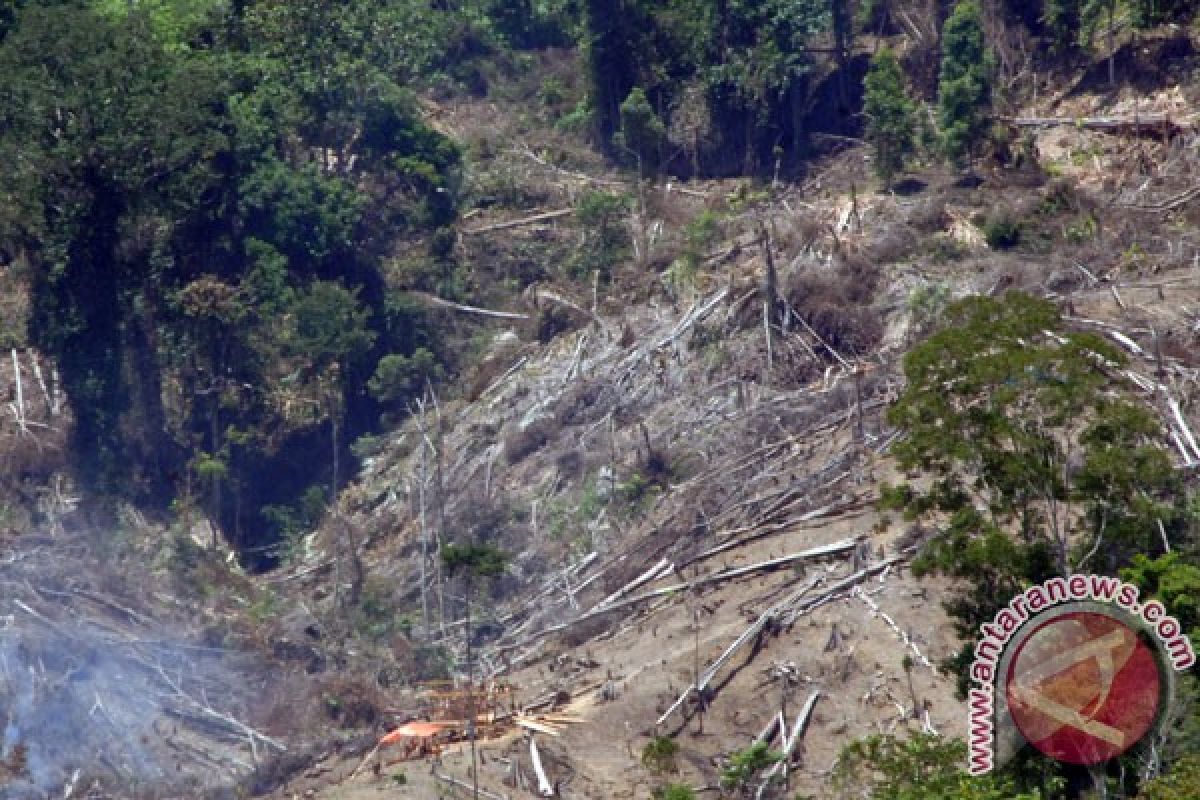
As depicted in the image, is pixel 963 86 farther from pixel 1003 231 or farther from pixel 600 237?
pixel 600 237

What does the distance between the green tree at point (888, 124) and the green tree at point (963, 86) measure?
50 cm

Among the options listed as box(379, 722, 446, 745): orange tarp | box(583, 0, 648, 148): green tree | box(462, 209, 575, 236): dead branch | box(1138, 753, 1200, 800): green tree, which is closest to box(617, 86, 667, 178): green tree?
box(583, 0, 648, 148): green tree

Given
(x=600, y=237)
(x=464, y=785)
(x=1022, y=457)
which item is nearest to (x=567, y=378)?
(x=600, y=237)

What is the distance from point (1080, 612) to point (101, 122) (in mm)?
20045

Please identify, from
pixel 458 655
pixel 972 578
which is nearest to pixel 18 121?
pixel 458 655

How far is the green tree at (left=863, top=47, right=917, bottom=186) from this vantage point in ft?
120

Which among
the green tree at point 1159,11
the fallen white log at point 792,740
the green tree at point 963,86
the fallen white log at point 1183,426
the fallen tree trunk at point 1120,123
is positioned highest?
the green tree at point 1159,11

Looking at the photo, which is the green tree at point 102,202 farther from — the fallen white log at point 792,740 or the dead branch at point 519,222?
the fallen white log at point 792,740

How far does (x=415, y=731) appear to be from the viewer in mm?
27812

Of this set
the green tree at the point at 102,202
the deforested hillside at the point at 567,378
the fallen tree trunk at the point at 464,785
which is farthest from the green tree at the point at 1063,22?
the fallen tree trunk at the point at 464,785

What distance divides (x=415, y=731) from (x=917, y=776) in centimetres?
758

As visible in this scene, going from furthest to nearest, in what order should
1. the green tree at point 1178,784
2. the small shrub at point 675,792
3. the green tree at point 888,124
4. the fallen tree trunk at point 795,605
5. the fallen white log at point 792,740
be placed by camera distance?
the green tree at point 888,124 → the fallen tree trunk at point 795,605 → the fallen white log at point 792,740 → the small shrub at point 675,792 → the green tree at point 1178,784

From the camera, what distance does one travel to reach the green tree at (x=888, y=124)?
3644 cm

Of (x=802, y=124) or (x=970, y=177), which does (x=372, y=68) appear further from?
(x=970, y=177)
